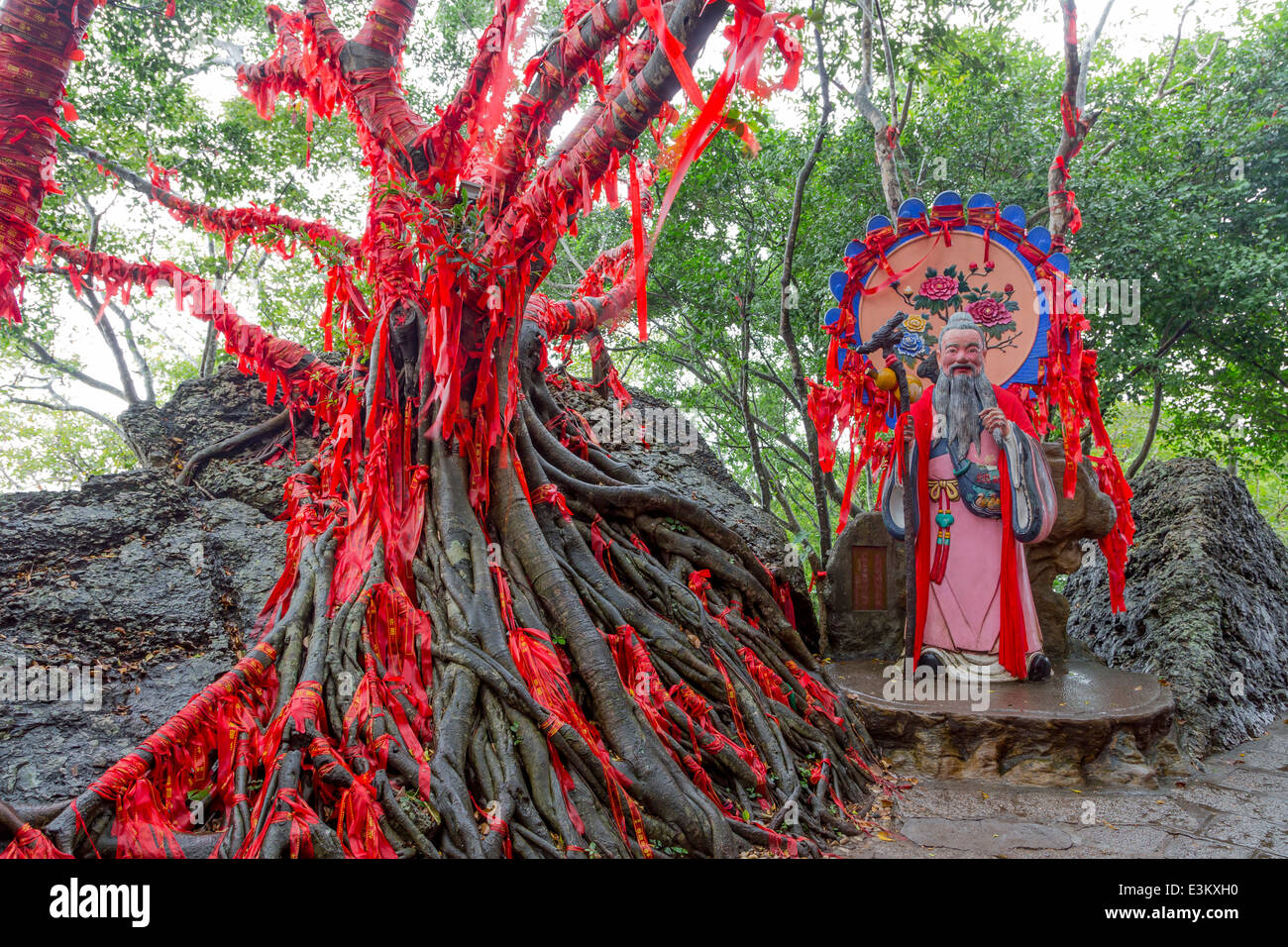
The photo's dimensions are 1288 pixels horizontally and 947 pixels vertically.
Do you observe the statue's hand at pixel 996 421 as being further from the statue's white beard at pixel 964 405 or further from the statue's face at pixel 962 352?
the statue's face at pixel 962 352

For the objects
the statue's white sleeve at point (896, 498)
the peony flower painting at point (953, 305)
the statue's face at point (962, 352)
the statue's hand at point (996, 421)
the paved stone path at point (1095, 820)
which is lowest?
the paved stone path at point (1095, 820)

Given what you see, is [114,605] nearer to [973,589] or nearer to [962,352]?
[973,589]

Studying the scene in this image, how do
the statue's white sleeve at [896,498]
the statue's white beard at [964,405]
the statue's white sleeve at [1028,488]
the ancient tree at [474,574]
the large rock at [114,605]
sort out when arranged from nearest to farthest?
the ancient tree at [474,574], the large rock at [114,605], the statue's white sleeve at [1028,488], the statue's white beard at [964,405], the statue's white sleeve at [896,498]

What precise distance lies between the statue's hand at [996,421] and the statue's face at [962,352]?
286 mm

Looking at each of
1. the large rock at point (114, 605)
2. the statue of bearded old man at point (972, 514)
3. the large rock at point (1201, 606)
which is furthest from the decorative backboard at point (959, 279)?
the large rock at point (114, 605)

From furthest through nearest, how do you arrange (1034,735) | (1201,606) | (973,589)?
(1201,606)
(973,589)
(1034,735)

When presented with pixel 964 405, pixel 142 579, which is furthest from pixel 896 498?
pixel 142 579

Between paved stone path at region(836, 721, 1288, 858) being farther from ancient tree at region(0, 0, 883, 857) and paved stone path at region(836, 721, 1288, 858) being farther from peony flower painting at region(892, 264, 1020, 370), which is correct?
peony flower painting at region(892, 264, 1020, 370)

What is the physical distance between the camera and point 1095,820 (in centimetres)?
348

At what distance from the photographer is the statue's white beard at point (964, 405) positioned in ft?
15.7

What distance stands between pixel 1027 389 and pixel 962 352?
751mm

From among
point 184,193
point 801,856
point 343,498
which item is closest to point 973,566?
point 801,856

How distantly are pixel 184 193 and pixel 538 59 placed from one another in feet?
18.5

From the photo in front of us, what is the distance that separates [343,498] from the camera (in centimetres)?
401
